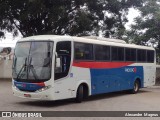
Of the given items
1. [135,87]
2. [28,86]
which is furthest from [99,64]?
[135,87]

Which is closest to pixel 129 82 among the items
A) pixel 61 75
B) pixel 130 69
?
pixel 130 69

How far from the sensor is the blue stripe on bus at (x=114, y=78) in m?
17.7

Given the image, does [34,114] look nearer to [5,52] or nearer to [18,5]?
[18,5]

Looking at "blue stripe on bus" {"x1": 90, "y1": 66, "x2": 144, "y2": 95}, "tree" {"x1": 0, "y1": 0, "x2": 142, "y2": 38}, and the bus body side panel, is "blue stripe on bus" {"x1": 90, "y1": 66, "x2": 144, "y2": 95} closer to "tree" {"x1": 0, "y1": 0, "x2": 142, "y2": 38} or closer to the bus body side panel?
the bus body side panel

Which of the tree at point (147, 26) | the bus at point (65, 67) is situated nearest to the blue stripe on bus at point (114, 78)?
the bus at point (65, 67)

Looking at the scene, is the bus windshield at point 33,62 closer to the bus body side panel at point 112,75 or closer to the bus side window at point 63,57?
the bus side window at point 63,57

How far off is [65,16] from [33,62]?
1534 centimetres

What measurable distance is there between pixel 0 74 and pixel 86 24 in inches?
442

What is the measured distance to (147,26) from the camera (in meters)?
30.6

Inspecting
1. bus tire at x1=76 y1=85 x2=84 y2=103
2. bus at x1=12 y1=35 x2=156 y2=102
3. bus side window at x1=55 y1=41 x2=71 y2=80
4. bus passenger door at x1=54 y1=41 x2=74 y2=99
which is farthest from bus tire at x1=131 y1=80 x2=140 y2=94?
bus side window at x1=55 y1=41 x2=71 y2=80

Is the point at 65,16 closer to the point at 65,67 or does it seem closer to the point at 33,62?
the point at 65,67

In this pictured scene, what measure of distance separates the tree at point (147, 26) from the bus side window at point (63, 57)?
15555 millimetres

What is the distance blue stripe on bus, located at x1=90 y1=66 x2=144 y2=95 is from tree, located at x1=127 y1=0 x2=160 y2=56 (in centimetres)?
822

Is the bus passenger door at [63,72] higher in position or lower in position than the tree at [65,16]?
lower
